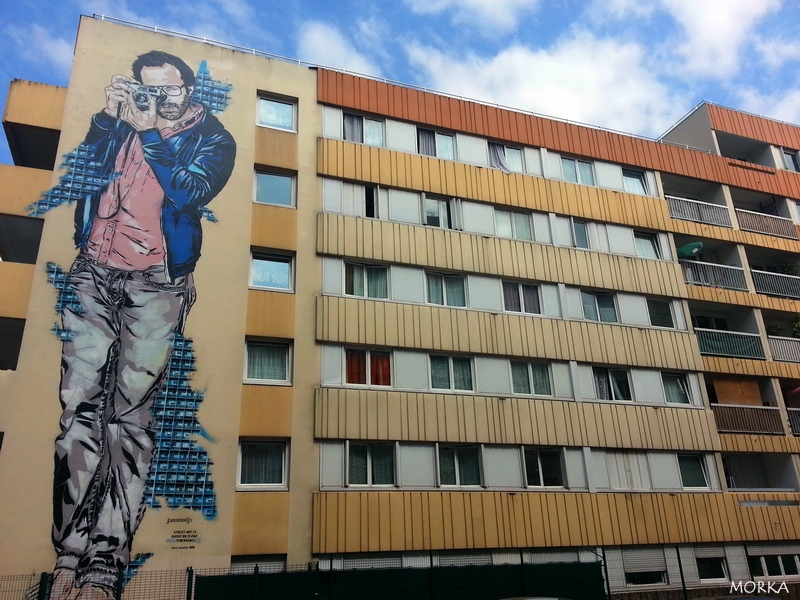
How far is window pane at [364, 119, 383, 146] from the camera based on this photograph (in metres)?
22.4

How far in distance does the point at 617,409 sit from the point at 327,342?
992 centimetres

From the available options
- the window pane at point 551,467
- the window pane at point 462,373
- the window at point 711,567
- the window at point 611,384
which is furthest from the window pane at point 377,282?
the window at point 711,567

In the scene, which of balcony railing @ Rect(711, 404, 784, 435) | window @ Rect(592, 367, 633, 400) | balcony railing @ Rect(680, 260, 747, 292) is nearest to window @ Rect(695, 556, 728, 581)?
balcony railing @ Rect(711, 404, 784, 435)

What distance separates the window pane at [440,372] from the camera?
65.8 feet

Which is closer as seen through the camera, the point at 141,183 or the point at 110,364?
the point at 110,364

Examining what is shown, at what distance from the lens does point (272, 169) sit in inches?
820

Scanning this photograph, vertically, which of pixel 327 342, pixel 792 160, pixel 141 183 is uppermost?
pixel 792 160

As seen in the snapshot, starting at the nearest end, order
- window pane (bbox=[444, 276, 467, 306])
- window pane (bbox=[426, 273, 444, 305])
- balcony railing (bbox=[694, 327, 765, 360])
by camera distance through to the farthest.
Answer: window pane (bbox=[426, 273, 444, 305])
window pane (bbox=[444, 276, 467, 306])
balcony railing (bbox=[694, 327, 765, 360])

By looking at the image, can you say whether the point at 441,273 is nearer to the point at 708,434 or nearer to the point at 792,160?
the point at 708,434

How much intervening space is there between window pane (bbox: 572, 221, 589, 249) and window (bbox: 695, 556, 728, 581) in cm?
1110

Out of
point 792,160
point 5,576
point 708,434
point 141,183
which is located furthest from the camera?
point 792,160

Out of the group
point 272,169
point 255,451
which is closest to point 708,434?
point 255,451

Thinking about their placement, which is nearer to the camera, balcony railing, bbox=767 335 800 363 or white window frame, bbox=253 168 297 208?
white window frame, bbox=253 168 297 208

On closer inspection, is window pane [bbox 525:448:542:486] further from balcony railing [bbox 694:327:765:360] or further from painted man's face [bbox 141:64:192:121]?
painted man's face [bbox 141:64:192:121]
